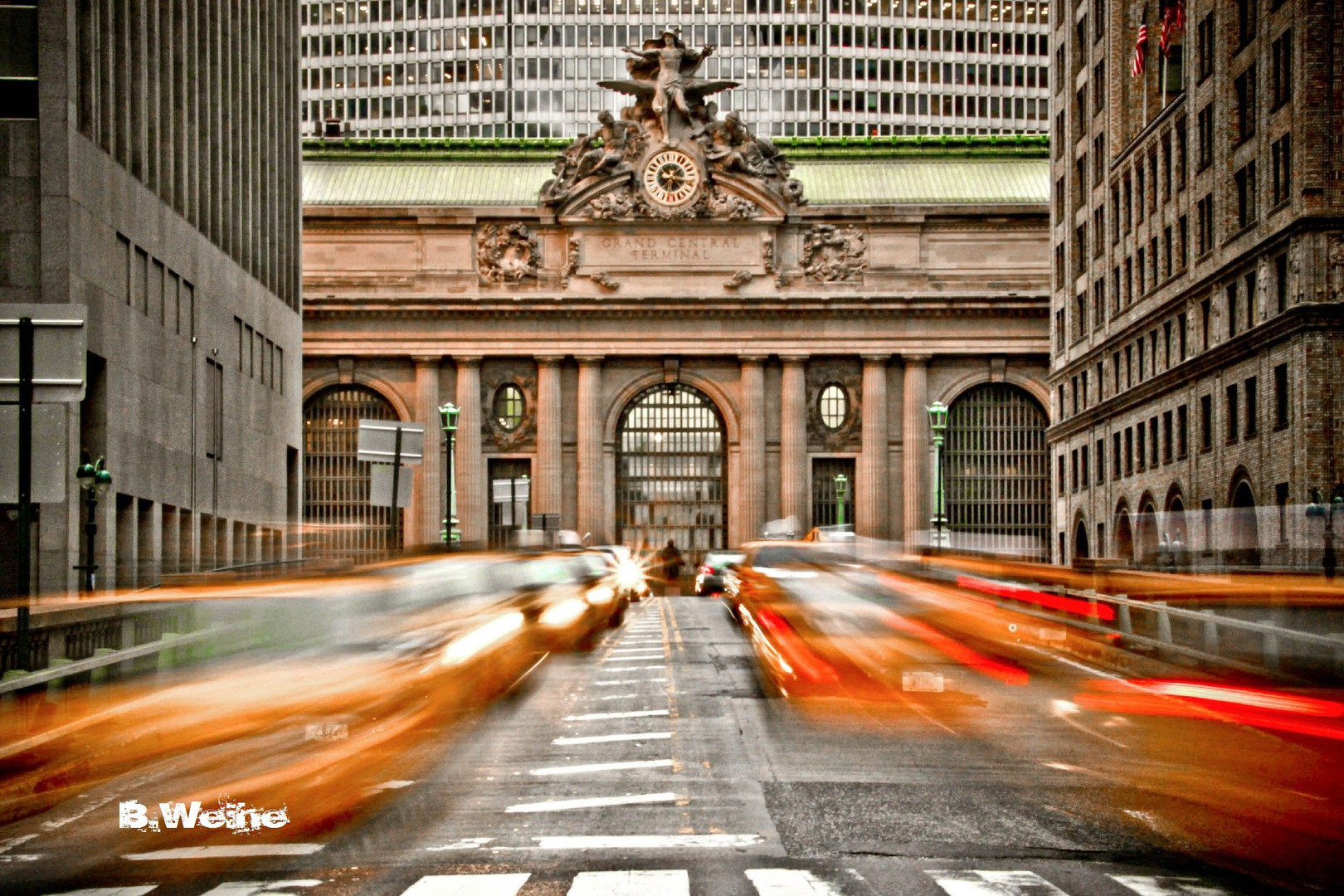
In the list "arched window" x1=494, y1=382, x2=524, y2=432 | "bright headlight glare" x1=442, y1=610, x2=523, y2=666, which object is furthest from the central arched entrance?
"bright headlight glare" x1=442, y1=610, x2=523, y2=666

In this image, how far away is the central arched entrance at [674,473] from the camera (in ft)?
278

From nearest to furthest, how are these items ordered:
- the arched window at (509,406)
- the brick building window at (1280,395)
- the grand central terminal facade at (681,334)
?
1. the brick building window at (1280,395)
2. the grand central terminal facade at (681,334)
3. the arched window at (509,406)

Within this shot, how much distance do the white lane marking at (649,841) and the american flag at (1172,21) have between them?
4757cm

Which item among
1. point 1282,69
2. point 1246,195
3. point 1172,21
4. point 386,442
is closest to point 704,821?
point 386,442

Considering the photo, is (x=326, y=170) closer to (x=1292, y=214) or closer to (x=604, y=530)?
(x=604, y=530)

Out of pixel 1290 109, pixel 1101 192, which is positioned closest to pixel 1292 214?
pixel 1290 109

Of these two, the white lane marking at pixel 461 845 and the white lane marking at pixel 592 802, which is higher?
the white lane marking at pixel 461 845

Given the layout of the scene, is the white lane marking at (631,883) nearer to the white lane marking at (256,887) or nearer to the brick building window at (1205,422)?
the white lane marking at (256,887)

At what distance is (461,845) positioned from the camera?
1472 centimetres

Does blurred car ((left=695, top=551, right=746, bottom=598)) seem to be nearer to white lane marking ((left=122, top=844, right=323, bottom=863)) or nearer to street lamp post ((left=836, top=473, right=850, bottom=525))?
street lamp post ((left=836, top=473, right=850, bottom=525))

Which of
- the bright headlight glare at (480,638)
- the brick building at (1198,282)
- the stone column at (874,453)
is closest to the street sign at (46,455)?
the bright headlight glare at (480,638)

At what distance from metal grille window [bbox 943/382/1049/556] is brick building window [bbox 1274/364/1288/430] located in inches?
1425

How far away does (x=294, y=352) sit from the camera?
214 feet

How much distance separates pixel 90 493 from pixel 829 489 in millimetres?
51101
